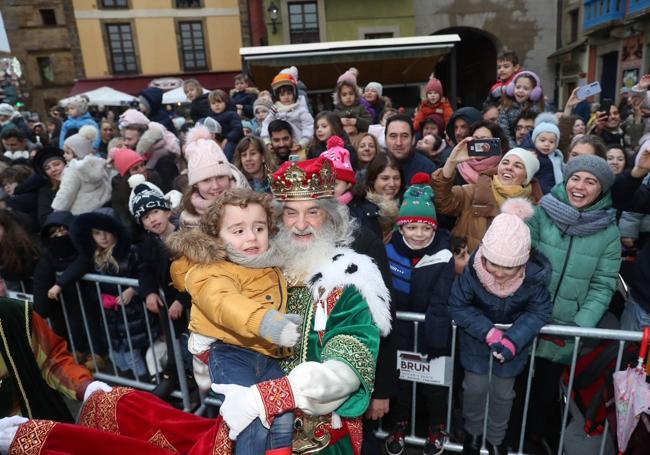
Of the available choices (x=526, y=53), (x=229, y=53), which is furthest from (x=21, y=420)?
(x=229, y=53)

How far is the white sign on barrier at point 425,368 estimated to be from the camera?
2996mm

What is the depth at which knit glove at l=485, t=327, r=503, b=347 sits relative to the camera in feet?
8.98

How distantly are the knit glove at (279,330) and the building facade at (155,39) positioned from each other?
28311 mm

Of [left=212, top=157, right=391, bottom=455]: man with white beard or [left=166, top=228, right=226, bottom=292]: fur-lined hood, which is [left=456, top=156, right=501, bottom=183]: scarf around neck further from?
[left=166, top=228, right=226, bottom=292]: fur-lined hood

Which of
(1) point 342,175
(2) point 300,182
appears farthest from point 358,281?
(1) point 342,175

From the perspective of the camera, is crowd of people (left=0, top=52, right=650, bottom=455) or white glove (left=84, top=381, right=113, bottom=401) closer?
crowd of people (left=0, top=52, right=650, bottom=455)

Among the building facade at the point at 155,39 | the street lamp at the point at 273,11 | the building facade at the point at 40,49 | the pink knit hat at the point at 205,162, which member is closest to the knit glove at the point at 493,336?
the pink knit hat at the point at 205,162

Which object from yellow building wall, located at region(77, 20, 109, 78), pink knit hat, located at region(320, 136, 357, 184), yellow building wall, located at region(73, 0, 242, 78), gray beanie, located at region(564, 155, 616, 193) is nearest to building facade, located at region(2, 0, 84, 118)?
yellow building wall, located at region(77, 20, 109, 78)

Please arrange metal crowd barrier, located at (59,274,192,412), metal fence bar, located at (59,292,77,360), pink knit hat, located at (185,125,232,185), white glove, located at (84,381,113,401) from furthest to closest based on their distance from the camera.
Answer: metal fence bar, located at (59,292,77,360), metal crowd barrier, located at (59,274,192,412), pink knit hat, located at (185,125,232,185), white glove, located at (84,381,113,401)

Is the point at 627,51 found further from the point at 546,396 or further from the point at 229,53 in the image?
the point at 229,53

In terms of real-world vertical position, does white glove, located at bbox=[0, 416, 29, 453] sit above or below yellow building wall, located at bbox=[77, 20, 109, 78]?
below

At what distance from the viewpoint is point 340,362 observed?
1.59 meters

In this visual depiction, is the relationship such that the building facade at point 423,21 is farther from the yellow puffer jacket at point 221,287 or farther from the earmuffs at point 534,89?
the yellow puffer jacket at point 221,287

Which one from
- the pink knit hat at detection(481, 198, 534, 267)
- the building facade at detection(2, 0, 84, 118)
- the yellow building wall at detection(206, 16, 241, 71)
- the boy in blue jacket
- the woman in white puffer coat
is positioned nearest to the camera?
the pink knit hat at detection(481, 198, 534, 267)
